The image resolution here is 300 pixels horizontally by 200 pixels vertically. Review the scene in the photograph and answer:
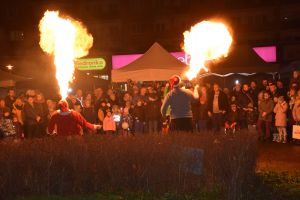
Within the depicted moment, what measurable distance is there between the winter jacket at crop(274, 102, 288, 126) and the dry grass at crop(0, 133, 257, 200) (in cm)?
991

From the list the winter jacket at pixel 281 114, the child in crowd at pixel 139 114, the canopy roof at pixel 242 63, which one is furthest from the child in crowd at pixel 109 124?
the canopy roof at pixel 242 63

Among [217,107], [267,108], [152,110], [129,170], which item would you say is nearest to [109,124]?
[152,110]

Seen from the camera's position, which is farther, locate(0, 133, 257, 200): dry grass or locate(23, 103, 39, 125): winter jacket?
locate(23, 103, 39, 125): winter jacket

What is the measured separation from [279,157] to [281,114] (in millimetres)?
4329

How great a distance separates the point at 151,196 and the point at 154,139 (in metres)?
1.14

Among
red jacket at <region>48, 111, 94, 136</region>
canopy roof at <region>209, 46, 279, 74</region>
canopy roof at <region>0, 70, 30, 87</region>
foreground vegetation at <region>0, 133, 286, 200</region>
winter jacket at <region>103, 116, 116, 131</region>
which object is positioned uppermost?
canopy roof at <region>209, 46, 279, 74</region>

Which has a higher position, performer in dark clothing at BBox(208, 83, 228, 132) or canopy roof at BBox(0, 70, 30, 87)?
canopy roof at BBox(0, 70, 30, 87)

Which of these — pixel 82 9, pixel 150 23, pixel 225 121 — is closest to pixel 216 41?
pixel 225 121

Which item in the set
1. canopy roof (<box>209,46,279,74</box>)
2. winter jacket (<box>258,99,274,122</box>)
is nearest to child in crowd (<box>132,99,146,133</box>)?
winter jacket (<box>258,99,274,122</box>)

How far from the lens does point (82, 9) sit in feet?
203

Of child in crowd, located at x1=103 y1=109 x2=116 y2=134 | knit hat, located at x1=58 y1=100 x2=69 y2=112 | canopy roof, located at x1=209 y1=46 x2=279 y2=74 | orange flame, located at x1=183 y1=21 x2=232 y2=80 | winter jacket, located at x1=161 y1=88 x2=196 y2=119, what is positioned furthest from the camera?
canopy roof, located at x1=209 y1=46 x2=279 y2=74

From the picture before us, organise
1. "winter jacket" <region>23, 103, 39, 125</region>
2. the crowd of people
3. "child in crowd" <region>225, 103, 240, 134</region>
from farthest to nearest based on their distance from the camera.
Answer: "child in crowd" <region>225, 103, 240, 134</region>
"winter jacket" <region>23, 103, 39, 125</region>
the crowd of people

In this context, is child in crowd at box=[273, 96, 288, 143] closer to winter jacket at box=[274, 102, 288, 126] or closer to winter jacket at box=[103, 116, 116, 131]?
winter jacket at box=[274, 102, 288, 126]

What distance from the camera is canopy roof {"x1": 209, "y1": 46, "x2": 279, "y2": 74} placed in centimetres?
2188
